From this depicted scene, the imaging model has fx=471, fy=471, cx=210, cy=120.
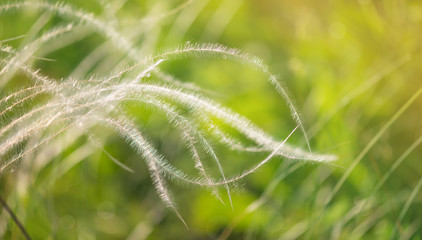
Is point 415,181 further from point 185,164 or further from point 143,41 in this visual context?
point 143,41

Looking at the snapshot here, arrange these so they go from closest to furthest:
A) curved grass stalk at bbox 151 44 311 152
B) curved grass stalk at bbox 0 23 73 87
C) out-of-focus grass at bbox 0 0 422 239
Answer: curved grass stalk at bbox 151 44 311 152
curved grass stalk at bbox 0 23 73 87
out-of-focus grass at bbox 0 0 422 239

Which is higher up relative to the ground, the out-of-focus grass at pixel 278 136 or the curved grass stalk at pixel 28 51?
the curved grass stalk at pixel 28 51

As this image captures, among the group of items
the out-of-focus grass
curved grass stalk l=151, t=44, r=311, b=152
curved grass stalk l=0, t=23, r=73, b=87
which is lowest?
the out-of-focus grass

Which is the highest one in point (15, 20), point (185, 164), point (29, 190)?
point (15, 20)

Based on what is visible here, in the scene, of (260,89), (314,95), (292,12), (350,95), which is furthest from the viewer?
(292,12)

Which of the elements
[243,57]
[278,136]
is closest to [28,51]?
[243,57]

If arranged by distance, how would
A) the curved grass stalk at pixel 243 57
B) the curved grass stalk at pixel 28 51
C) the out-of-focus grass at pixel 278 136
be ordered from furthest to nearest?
the out-of-focus grass at pixel 278 136, the curved grass stalk at pixel 28 51, the curved grass stalk at pixel 243 57

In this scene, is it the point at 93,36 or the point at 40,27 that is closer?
the point at 40,27

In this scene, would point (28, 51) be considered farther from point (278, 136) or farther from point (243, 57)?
point (278, 136)

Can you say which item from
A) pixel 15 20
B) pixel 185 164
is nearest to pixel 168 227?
pixel 185 164
